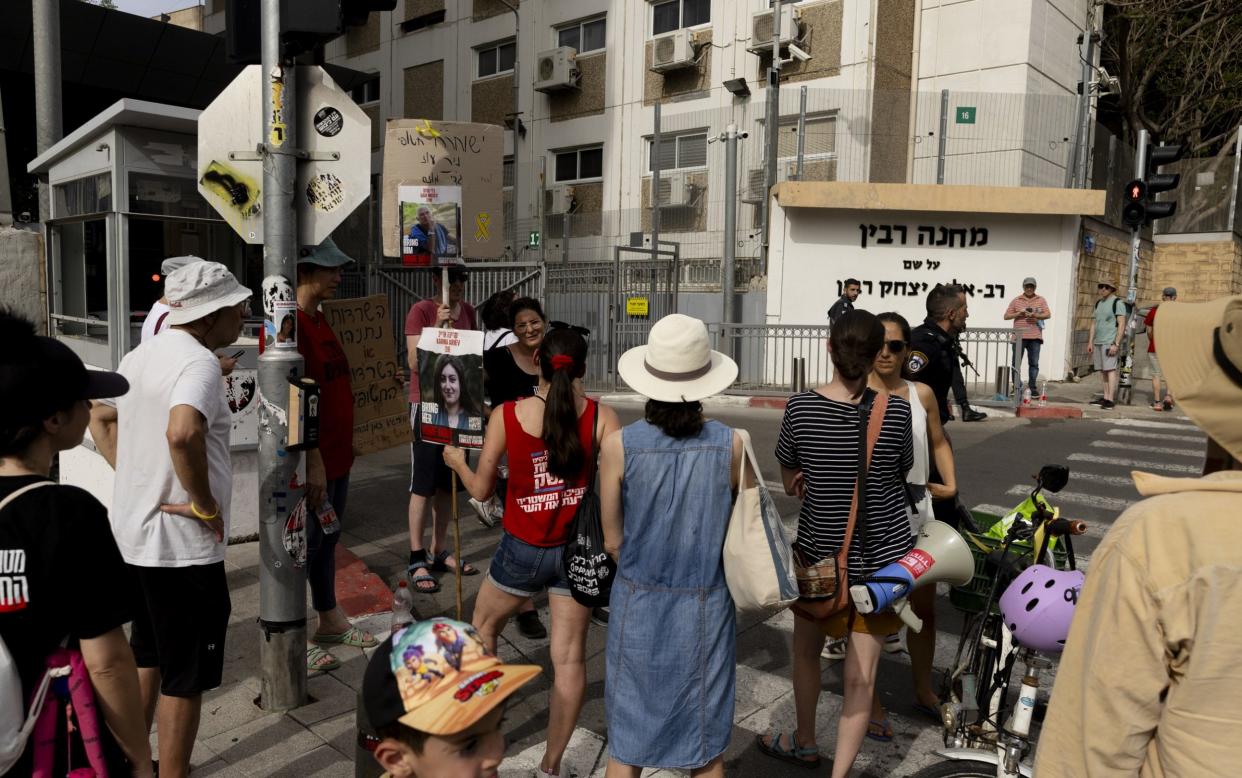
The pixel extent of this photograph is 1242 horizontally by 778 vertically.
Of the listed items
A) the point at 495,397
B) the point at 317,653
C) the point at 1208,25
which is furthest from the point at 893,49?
the point at 317,653

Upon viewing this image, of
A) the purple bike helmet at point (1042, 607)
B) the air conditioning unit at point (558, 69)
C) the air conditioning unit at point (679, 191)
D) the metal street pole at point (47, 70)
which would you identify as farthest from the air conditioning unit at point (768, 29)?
the purple bike helmet at point (1042, 607)

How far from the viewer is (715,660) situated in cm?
305

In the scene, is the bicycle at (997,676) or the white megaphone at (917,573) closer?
the bicycle at (997,676)

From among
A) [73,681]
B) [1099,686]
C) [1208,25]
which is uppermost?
[1208,25]

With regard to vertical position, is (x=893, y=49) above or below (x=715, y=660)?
above

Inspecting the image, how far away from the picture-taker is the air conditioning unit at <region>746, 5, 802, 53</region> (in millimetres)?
19500

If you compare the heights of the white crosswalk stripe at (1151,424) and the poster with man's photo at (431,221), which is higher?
the poster with man's photo at (431,221)

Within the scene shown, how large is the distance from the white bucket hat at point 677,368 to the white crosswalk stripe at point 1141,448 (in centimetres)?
998

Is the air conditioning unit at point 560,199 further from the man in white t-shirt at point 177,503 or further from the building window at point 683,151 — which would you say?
the man in white t-shirt at point 177,503

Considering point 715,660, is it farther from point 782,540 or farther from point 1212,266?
point 1212,266

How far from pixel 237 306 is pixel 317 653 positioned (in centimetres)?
205

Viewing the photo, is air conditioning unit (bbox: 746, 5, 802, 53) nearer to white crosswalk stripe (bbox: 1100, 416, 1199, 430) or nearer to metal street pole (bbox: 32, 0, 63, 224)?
white crosswalk stripe (bbox: 1100, 416, 1199, 430)

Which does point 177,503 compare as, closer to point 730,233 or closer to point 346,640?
point 346,640

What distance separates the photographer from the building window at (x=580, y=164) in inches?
933
